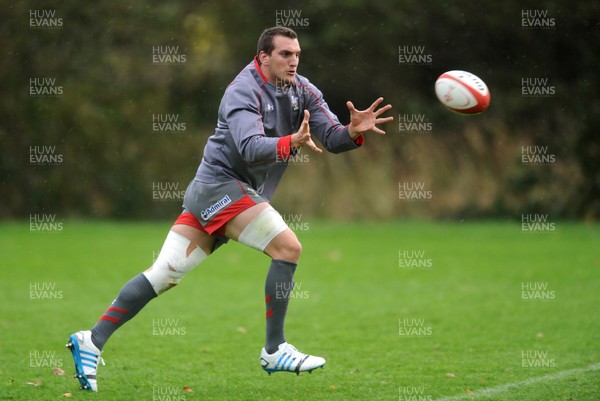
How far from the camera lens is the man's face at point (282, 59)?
20.2 ft

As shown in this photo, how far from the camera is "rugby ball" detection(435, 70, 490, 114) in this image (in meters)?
6.48

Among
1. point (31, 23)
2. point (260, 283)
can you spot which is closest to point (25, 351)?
point (260, 283)

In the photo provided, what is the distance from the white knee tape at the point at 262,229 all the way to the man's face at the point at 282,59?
921 millimetres

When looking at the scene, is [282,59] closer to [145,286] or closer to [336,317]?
[145,286]

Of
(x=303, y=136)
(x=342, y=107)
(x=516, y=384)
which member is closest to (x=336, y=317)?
(x=516, y=384)

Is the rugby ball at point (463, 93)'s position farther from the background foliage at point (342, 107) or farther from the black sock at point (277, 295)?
the background foliage at point (342, 107)

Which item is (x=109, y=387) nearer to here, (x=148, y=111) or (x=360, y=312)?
(x=360, y=312)

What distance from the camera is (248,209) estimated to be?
6066 millimetres

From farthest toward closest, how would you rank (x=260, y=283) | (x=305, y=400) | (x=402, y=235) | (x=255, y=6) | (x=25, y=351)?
(x=255, y=6)
(x=402, y=235)
(x=260, y=283)
(x=25, y=351)
(x=305, y=400)

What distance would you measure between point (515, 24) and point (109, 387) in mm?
16337

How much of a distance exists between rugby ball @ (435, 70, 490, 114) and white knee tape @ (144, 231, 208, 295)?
6.84 feet

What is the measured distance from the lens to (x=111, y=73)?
20.0 meters

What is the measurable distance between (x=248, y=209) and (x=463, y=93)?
5.79 ft

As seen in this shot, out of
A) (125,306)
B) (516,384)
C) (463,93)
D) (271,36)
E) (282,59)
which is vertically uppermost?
(271,36)
